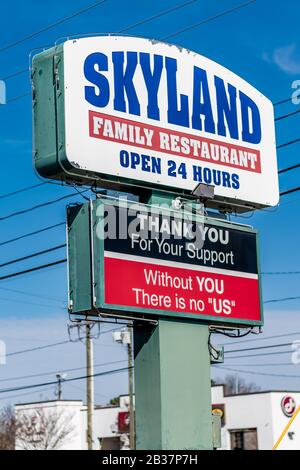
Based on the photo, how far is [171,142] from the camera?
1361 centimetres

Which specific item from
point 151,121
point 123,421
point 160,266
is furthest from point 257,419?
point 160,266

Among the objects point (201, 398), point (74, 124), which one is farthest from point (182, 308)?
point (74, 124)

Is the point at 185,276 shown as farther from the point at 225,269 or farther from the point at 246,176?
the point at 246,176

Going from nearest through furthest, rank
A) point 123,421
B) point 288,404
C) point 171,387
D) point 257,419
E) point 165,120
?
point 171,387 < point 165,120 < point 257,419 < point 288,404 < point 123,421

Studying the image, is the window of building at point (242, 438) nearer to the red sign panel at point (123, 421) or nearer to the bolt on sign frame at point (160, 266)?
the red sign panel at point (123, 421)

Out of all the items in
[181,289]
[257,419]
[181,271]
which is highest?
[257,419]

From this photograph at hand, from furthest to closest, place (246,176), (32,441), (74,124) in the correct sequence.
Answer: (32,441), (246,176), (74,124)

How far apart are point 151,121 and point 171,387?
12.0ft

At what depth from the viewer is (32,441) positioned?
62.2m

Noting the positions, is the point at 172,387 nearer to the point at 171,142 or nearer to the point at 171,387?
the point at 171,387
